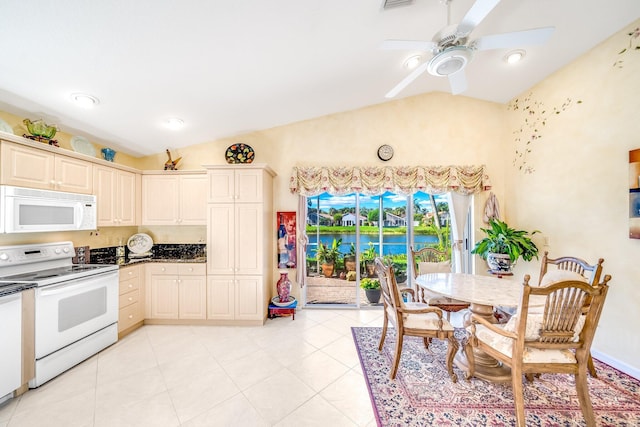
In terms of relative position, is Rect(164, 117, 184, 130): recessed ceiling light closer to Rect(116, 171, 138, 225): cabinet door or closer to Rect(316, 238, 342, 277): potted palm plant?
Rect(116, 171, 138, 225): cabinet door

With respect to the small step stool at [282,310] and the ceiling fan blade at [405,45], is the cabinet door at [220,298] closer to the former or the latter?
the small step stool at [282,310]

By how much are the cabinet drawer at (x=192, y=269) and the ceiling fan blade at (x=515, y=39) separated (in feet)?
12.3

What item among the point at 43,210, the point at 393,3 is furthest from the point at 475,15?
the point at 43,210

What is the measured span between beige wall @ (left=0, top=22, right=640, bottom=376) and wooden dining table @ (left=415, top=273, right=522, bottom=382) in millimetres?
1054

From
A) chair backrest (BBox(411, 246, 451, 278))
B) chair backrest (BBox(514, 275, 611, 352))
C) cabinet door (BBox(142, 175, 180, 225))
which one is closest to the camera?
chair backrest (BBox(514, 275, 611, 352))

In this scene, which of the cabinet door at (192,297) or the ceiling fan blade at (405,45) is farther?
the cabinet door at (192,297)

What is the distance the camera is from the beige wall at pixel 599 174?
222 centimetres

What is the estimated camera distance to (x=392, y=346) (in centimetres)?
267

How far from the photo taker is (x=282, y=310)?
3451mm

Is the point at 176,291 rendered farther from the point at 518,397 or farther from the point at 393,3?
the point at 393,3

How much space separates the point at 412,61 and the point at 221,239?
326 centimetres

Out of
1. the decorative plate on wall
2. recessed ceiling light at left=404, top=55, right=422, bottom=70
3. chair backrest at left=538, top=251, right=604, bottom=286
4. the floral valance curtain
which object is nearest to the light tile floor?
the floral valance curtain

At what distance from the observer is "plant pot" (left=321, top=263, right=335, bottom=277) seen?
4000 mm

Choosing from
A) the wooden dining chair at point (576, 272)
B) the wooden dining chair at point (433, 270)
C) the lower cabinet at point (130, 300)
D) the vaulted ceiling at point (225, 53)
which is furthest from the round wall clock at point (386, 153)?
the lower cabinet at point (130, 300)
